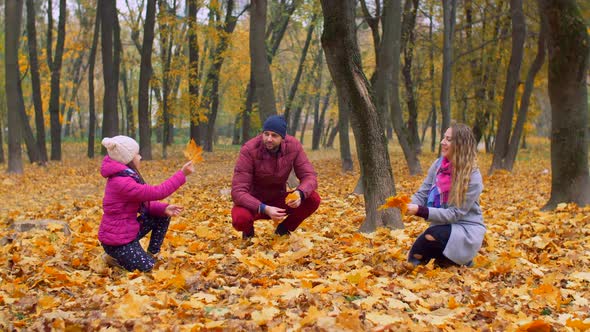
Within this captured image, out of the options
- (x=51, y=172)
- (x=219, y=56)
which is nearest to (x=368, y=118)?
(x=51, y=172)

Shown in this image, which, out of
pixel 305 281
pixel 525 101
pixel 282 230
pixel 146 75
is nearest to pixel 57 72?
pixel 146 75

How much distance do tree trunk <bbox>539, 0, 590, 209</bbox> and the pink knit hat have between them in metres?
6.48

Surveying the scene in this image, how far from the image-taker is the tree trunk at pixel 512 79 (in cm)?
1510

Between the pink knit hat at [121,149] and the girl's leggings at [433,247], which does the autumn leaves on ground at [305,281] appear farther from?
the pink knit hat at [121,149]

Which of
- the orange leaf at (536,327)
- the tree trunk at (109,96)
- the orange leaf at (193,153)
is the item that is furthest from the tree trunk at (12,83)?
the orange leaf at (536,327)

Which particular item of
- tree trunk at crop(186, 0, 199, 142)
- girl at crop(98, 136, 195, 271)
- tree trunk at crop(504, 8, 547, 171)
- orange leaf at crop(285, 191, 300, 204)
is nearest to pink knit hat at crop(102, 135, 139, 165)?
girl at crop(98, 136, 195, 271)

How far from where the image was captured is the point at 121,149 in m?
5.16

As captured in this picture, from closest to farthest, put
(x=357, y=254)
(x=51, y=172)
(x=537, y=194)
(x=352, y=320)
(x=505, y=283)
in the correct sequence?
(x=352, y=320) < (x=505, y=283) < (x=357, y=254) < (x=537, y=194) < (x=51, y=172)

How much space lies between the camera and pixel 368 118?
6.85 m

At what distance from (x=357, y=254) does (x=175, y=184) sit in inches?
72.6

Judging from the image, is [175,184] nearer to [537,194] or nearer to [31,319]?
[31,319]

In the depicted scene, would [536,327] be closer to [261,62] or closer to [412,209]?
[412,209]

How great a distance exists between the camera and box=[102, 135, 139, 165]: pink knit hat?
5128 millimetres

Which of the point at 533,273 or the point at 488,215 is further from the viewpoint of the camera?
the point at 488,215
